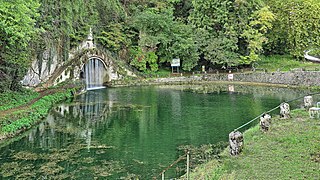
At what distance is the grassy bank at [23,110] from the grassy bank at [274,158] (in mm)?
10158

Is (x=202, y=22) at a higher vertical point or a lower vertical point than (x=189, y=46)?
higher

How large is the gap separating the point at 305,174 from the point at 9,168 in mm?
9781

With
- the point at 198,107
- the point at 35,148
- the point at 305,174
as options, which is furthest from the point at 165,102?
the point at 305,174

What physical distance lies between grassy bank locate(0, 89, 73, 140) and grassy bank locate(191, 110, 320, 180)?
10158mm

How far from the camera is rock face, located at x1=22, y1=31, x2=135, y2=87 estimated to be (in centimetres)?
2973

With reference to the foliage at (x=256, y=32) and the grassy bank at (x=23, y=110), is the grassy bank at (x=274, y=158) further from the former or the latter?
the foliage at (x=256, y=32)

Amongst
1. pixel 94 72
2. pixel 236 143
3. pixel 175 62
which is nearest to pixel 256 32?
pixel 175 62

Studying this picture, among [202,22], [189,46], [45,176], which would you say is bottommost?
[45,176]

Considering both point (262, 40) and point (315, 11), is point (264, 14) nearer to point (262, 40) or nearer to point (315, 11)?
point (262, 40)

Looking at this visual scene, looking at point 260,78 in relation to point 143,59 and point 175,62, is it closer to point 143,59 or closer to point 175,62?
point 175,62

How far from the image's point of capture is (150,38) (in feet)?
135

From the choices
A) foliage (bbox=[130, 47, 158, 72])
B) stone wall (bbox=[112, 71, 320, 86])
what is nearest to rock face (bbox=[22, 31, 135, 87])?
foliage (bbox=[130, 47, 158, 72])

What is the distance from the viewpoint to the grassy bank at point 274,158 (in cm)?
955

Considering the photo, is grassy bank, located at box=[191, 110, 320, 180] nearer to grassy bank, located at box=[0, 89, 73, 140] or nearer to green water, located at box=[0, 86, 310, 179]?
green water, located at box=[0, 86, 310, 179]
